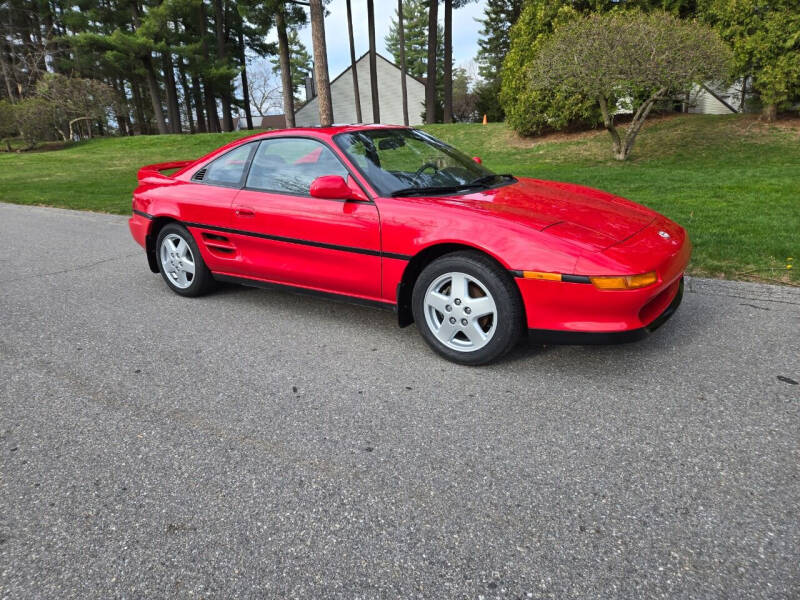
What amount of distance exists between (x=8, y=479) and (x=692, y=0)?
21297 millimetres

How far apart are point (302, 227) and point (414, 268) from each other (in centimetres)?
87

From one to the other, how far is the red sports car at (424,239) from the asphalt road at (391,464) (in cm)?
34

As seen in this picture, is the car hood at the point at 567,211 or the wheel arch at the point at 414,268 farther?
the wheel arch at the point at 414,268

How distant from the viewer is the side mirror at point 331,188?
3.48m

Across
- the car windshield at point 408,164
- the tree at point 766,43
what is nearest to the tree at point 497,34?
the tree at point 766,43

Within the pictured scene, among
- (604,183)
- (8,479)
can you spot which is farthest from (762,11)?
(8,479)

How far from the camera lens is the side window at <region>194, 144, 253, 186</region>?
14.0ft

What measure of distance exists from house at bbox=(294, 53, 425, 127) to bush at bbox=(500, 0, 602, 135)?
82.1 ft

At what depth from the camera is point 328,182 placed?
3.48 meters

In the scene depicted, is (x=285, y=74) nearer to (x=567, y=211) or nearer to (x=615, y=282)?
(x=567, y=211)

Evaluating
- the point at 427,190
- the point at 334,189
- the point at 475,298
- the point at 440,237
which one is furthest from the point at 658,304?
the point at 334,189

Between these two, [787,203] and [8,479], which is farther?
[787,203]

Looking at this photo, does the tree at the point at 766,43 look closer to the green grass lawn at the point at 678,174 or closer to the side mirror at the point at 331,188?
the green grass lawn at the point at 678,174

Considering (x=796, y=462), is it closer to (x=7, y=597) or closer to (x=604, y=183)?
→ (x=7, y=597)
